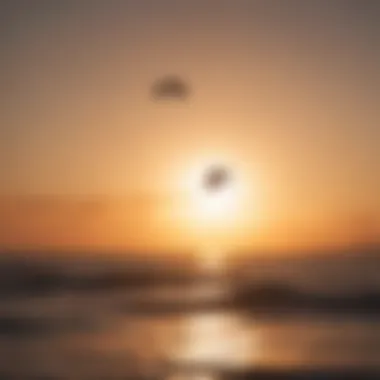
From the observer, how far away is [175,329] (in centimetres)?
183

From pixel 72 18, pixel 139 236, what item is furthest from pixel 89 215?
pixel 72 18

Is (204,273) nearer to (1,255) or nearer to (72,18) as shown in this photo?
Answer: (1,255)

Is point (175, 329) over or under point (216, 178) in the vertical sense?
under

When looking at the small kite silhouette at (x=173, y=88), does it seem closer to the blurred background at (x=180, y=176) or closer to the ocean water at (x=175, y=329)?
the blurred background at (x=180, y=176)

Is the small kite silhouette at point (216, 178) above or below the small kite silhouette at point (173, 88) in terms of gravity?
below

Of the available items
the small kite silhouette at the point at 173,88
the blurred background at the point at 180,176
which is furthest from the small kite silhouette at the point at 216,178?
the small kite silhouette at the point at 173,88

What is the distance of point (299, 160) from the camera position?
1.87 meters

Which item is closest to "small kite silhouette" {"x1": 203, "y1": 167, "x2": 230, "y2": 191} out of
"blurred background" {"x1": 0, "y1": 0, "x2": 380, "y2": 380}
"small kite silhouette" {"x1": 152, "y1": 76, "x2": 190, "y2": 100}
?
"blurred background" {"x1": 0, "y1": 0, "x2": 380, "y2": 380}

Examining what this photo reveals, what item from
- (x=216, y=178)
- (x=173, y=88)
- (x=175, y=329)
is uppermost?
(x=173, y=88)

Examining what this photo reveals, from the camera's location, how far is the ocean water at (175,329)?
71.1 inches

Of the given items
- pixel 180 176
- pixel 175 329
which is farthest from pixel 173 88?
pixel 175 329

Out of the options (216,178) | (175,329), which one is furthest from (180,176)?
(175,329)

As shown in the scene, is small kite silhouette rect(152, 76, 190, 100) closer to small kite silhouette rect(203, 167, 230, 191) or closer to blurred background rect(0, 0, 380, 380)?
blurred background rect(0, 0, 380, 380)

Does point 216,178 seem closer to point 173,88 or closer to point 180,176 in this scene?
point 180,176
